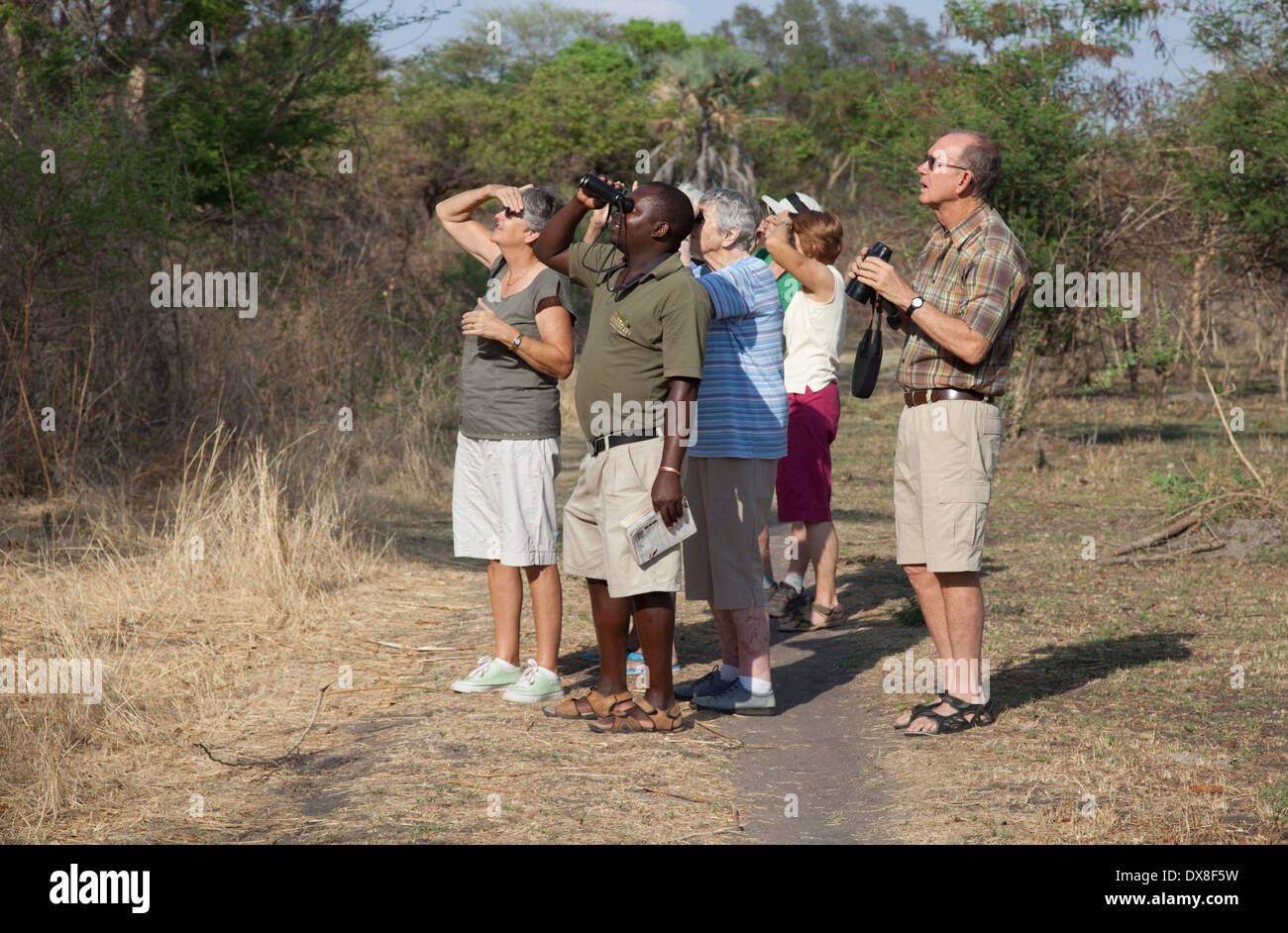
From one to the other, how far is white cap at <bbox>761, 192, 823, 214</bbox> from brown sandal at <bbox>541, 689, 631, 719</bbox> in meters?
2.08

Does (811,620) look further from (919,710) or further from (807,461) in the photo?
(919,710)

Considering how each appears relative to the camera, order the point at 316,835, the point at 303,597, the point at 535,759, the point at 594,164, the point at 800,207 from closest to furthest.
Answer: the point at 316,835 → the point at 535,759 → the point at 800,207 → the point at 303,597 → the point at 594,164

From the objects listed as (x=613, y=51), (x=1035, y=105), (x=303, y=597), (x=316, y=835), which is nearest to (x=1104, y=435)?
(x=1035, y=105)

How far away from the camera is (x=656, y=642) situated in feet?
15.7

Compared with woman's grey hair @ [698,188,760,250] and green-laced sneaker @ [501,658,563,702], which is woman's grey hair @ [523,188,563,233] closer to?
woman's grey hair @ [698,188,760,250]

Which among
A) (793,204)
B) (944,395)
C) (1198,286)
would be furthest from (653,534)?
(1198,286)

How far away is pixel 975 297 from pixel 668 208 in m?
1.08

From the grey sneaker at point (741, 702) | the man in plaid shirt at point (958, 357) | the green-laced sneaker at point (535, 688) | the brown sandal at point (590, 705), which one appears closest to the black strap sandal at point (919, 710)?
the man in plaid shirt at point (958, 357)

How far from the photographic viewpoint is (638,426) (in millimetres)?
4625

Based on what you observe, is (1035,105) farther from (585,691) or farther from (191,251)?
(585,691)

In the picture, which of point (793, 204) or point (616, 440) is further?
point (793, 204)

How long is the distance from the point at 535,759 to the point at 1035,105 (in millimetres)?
10351

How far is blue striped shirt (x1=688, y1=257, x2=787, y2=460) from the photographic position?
4.98m

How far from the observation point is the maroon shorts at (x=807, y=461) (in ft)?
21.2
